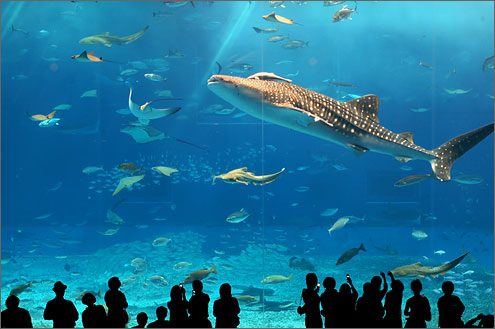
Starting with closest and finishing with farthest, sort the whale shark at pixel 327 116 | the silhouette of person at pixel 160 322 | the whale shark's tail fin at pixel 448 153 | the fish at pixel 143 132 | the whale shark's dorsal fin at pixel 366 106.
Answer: the silhouette of person at pixel 160 322, the whale shark at pixel 327 116, the whale shark's tail fin at pixel 448 153, the whale shark's dorsal fin at pixel 366 106, the fish at pixel 143 132

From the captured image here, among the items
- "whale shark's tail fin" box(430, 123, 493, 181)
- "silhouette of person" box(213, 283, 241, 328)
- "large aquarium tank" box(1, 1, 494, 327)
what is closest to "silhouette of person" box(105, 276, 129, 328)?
"silhouette of person" box(213, 283, 241, 328)

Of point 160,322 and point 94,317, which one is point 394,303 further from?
point 94,317

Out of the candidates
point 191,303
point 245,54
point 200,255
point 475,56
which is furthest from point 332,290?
point 475,56

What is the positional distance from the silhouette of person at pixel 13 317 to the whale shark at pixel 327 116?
7.87 feet

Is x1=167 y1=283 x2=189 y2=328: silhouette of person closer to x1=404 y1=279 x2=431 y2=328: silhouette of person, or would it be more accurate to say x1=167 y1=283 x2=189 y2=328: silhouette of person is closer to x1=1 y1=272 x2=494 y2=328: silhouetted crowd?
x1=1 y1=272 x2=494 y2=328: silhouetted crowd

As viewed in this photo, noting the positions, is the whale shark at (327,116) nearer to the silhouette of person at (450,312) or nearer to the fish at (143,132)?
the silhouette of person at (450,312)

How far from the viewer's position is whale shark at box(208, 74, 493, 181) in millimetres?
3762

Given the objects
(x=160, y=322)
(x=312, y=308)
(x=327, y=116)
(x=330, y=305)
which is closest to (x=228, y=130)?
(x=327, y=116)

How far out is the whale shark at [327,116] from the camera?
12.3 ft

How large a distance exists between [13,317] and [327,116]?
3336mm

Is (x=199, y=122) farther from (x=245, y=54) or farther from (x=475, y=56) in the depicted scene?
(x=475, y=56)

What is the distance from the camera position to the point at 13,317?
2451mm

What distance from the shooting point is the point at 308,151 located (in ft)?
52.7

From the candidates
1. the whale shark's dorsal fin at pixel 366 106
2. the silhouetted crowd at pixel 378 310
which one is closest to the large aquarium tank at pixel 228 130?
the whale shark's dorsal fin at pixel 366 106
